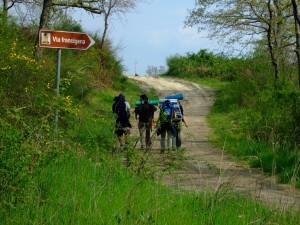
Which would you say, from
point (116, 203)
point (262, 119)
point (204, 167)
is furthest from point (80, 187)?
point (262, 119)

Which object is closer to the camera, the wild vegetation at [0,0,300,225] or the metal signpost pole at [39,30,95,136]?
the wild vegetation at [0,0,300,225]

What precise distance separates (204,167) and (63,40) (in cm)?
509

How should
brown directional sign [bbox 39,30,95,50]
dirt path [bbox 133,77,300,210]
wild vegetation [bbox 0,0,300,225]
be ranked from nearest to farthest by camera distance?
wild vegetation [bbox 0,0,300,225] < dirt path [bbox 133,77,300,210] < brown directional sign [bbox 39,30,95,50]

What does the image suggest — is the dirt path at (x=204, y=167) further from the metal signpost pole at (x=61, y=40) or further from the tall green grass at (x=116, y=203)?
the metal signpost pole at (x=61, y=40)

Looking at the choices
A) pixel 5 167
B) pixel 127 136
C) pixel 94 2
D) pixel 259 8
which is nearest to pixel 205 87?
pixel 259 8

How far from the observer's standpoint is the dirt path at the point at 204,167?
8.96 meters

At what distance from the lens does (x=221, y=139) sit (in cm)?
2256

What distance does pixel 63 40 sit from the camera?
11.0 meters

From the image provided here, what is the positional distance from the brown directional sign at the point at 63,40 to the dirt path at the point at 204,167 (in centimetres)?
238

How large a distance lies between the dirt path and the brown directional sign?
2376 mm

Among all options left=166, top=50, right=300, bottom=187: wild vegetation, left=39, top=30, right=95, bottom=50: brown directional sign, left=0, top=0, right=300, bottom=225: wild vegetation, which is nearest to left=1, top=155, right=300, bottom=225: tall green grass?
left=0, top=0, right=300, bottom=225: wild vegetation

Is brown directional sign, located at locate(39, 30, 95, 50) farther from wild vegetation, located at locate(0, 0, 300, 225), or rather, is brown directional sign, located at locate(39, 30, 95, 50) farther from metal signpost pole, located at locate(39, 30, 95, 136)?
wild vegetation, located at locate(0, 0, 300, 225)

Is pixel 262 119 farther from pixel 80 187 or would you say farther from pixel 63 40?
pixel 80 187

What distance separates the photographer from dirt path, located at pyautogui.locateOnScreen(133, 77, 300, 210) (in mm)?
8961
